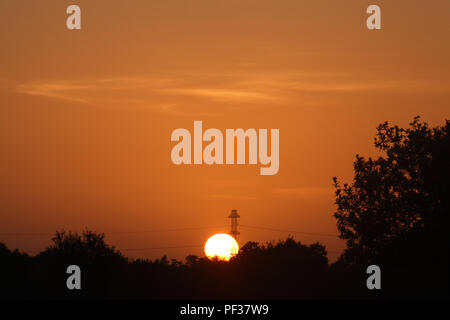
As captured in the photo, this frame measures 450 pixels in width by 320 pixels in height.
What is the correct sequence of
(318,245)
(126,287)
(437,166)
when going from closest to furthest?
(437,166)
(126,287)
(318,245)

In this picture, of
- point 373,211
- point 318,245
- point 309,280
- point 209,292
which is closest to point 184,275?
point 209,292

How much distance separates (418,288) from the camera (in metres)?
58.7

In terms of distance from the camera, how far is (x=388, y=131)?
64375 mm

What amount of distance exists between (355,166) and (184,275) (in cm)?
1608

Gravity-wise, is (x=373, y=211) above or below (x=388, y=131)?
below

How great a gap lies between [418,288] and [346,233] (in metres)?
7.06

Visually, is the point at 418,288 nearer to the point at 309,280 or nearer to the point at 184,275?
the point at 309,280

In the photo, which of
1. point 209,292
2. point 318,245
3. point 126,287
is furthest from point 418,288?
→ point 318,245
